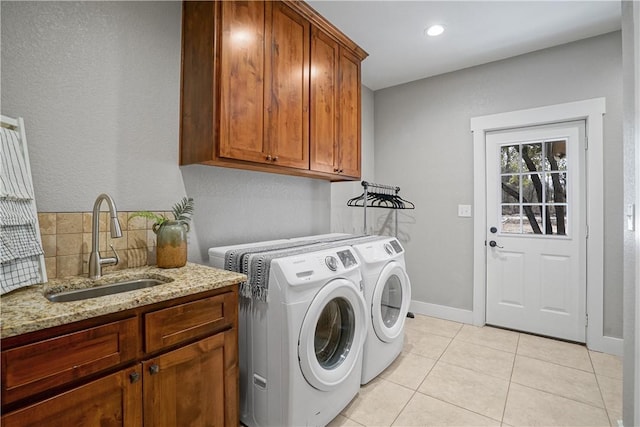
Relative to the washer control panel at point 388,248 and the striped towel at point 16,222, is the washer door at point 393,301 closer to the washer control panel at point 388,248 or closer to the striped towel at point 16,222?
the washer control panel at point 388,248

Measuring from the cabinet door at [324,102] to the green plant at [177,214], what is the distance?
0.89 metres

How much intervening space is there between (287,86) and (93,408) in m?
1.88

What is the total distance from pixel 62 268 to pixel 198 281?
66 cm

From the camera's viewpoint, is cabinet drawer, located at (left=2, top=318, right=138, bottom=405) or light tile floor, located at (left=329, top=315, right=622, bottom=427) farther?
light tile floor, located at (left=329, top=315, right=622, bottom=427)

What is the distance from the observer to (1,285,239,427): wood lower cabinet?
0.87 metres

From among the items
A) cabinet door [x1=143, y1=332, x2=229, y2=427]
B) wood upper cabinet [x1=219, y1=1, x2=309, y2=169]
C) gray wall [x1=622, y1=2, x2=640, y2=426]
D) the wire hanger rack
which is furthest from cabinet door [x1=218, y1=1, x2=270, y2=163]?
gray wall [x1=622, y1=2, x2=640, y2=426]

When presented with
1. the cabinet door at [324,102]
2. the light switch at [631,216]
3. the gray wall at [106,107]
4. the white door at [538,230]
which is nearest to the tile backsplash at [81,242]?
the gray wall at [106,107]

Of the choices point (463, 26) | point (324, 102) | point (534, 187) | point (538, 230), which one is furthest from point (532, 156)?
point (324, 102)

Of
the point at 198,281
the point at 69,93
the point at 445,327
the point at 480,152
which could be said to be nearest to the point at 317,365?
the point at 198,281

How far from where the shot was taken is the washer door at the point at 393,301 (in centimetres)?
213

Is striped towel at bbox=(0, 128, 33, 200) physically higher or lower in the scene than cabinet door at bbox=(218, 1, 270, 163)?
lower

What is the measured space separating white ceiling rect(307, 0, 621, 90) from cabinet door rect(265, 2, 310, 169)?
1.00ft

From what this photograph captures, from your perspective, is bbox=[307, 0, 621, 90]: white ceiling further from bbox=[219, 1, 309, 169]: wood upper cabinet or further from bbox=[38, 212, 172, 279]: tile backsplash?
bbox=[38, 212, 172, 279]: tile backsplash

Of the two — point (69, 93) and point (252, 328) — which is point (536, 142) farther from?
point (69, 93)
